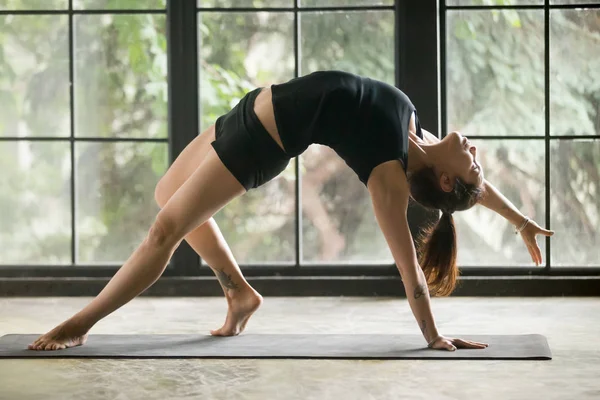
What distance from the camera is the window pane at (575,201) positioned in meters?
4.49

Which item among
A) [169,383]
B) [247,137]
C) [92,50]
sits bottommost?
[169,383]

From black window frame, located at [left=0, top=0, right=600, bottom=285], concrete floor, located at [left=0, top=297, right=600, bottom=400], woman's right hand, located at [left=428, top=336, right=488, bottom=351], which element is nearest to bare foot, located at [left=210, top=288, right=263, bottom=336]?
concrete floor, located at [left=0, top=297, right=600, bottom=400]

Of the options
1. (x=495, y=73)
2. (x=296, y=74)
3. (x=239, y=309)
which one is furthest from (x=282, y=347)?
(x=495, y=73)

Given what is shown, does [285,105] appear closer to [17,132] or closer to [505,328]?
[505,328]

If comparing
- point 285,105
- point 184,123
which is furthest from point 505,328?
point 184,123

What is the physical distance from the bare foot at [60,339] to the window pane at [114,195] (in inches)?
58.1

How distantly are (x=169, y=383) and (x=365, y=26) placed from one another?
7.70 feet

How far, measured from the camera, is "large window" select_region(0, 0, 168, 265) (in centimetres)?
461

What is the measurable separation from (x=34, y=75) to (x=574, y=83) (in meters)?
2.56

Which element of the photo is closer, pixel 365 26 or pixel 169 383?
pixel 169 383

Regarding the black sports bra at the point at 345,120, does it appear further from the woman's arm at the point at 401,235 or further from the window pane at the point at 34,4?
the window pane at the point at 34,4

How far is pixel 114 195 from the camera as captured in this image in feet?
15.4

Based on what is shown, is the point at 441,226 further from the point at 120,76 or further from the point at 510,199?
the point at 120,76

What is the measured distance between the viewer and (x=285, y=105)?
10.3ft
